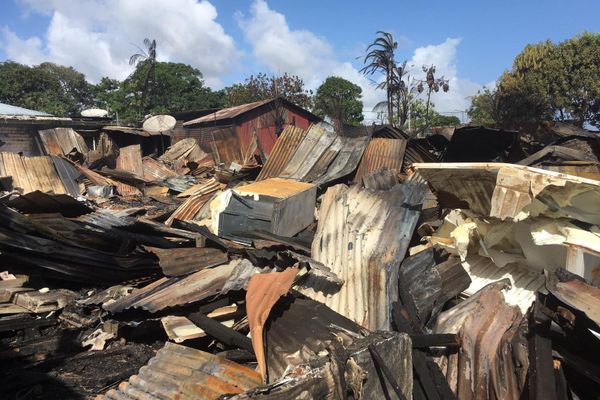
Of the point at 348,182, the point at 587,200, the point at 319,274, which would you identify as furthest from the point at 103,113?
the point at 587,200

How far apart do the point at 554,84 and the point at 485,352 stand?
21.2 meters

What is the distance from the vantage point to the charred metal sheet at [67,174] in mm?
9836

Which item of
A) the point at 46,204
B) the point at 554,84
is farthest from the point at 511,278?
the point at 554,84

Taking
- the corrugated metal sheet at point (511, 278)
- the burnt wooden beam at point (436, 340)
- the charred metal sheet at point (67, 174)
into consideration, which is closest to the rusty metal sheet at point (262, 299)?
the burnt wooden beam at point (436, 340)

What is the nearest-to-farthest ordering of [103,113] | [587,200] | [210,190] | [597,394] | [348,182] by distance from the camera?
[597,394]
[587,200]
[348,182]
[210,190]
[103,113]

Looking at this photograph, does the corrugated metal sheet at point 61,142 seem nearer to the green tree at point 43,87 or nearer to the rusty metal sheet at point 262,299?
the rusty metal sheet at point 262,299

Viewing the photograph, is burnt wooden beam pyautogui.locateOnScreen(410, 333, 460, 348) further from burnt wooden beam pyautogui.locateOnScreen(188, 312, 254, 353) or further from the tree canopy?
the tree canopy

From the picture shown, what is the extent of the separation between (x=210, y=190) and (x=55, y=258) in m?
4.37

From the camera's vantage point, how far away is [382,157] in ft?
Result: 24.7

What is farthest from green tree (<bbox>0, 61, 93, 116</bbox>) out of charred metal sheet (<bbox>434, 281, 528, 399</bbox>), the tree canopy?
charred metal sheet (<bbox>434, 281, 528, 399</bbox>)

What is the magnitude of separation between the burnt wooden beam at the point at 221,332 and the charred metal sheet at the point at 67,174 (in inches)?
300

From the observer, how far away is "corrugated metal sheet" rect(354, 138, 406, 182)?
741cm

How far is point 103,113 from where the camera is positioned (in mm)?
18078

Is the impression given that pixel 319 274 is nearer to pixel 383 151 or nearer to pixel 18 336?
pixel 18 336
